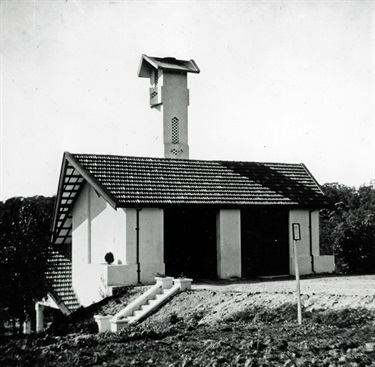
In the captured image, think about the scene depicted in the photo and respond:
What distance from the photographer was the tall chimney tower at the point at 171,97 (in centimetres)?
3628

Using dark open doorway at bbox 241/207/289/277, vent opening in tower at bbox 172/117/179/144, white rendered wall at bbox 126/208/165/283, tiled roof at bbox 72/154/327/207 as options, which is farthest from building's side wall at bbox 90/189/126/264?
vent opening in tower at bbox 172/117/179/144

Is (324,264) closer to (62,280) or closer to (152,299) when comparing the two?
(152,299)

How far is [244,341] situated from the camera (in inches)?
452

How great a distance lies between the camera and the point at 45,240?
26.3m

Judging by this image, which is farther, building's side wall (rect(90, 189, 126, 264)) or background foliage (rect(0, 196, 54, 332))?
building's side wall (rect(90, 189, 126, 264))

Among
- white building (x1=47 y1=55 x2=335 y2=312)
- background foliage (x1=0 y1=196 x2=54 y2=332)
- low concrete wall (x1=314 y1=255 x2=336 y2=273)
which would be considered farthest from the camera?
low concrete wall (x1=314 y1=255 x2=336 y2=273)

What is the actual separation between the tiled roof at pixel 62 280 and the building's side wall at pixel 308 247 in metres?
10.0

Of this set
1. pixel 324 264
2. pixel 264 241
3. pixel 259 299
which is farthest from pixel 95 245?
pixel 259 299

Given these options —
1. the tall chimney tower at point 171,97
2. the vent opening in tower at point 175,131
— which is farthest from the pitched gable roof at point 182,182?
the vent opening in tower at point 175,131

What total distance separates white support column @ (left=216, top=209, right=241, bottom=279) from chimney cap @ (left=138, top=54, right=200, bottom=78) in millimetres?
12305

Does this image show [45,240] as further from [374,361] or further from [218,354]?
[374,361]

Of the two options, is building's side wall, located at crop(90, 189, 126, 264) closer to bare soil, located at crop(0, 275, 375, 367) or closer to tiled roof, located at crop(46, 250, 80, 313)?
tiled roof, located at crop(46, 250, 80, 313)

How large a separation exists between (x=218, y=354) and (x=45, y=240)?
16905 mm

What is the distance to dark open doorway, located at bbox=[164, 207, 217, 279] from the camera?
2644 cm
